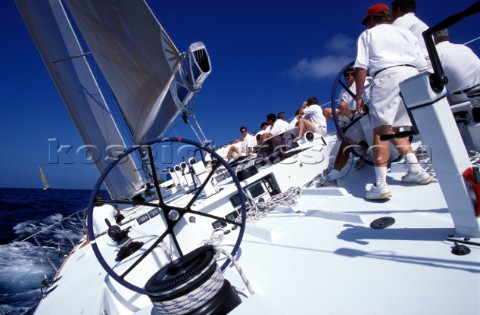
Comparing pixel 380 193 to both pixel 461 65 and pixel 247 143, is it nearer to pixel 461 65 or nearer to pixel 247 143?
pixel 461 65

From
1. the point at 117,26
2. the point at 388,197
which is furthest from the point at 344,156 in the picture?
the point at 117,26

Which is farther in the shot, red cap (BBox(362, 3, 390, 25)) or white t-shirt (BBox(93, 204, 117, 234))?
white t-shirt (BBox(93, 204, 117, 234))

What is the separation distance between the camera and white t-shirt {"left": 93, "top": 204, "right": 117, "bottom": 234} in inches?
147

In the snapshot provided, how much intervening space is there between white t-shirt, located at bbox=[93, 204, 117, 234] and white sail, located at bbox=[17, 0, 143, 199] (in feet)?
12.2

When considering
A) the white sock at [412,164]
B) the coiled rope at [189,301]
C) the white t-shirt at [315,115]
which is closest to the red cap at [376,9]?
the white sock at [412,164]

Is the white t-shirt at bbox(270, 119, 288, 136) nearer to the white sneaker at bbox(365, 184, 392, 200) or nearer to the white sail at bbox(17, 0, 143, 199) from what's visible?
the white sneaker at bbox(365, 184, 392, 200)

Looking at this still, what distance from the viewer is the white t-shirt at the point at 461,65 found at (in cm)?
218

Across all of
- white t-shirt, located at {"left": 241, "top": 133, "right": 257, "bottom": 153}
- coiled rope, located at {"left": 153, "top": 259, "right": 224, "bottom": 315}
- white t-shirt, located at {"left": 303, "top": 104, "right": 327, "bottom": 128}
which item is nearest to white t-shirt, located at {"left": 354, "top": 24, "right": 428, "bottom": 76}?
coiled rope, located at {"left": 153, "top": 259, "right": 224, "bottom": 315}

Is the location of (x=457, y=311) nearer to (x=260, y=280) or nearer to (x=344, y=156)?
(x=260, y=280)

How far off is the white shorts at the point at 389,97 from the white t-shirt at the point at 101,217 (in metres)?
3.48

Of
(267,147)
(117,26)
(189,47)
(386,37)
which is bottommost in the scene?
(267,147)

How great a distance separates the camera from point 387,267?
3.66 feet

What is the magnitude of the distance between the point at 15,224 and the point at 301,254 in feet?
43.2

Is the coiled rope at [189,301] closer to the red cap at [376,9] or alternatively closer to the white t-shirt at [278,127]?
the red cap at [376,9]
